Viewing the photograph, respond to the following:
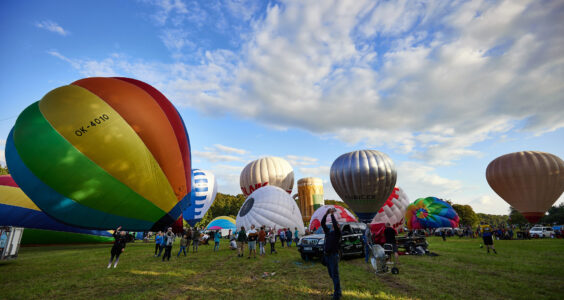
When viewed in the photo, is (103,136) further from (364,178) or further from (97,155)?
(364,178)

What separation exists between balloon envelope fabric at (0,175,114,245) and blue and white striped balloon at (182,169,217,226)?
14.0 m

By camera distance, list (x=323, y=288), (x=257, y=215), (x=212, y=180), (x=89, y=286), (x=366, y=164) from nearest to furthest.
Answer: (x=323, y=288)
(x=89, y=286)
(x=257, y=215)
(x=366, y=164)
(x=212, y=180)

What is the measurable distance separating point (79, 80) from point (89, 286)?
12699 millimetres

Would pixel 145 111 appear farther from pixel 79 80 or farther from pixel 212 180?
pixel 212 180

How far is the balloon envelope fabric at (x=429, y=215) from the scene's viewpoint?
4269cm

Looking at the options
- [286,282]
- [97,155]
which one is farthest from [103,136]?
[286,282]

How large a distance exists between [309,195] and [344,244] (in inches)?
1422

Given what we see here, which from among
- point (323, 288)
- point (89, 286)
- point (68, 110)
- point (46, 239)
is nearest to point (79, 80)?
point (68, 110)

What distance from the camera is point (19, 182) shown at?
14484 millimetres

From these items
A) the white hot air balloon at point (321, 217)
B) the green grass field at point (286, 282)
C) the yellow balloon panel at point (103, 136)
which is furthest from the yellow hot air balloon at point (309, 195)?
the green grass field at point (286, 282)

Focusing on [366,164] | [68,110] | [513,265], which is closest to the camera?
[513,265]

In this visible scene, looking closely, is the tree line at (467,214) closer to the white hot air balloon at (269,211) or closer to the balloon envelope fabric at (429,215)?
the balloon envelope fabric at (429,215)

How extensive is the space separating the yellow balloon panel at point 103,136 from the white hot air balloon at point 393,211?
3210 cm

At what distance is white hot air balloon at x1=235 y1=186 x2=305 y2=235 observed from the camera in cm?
2458
